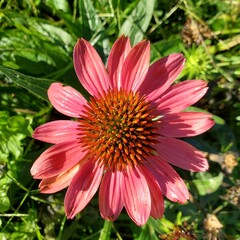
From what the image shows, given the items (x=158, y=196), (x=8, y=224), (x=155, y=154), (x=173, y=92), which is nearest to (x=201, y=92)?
(x=173, y=92)

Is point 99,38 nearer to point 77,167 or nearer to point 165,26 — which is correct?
point 165,26

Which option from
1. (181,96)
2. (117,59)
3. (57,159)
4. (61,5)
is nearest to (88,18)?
(61,5)

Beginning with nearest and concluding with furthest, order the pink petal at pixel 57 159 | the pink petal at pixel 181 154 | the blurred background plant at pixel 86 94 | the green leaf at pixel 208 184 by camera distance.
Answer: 1. the pink petal at pixel 57 159
2. the pink petal at pixel 181 154
3. the blurred background plant at pixel 86 94
4. the green leaf at pixel 208 184

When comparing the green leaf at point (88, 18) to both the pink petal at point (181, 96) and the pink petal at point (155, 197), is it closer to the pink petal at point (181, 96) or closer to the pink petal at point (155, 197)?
the pink petal at point (181, 96)

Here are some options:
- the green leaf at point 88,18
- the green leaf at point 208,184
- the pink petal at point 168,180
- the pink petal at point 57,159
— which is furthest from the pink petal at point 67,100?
the green leaf at point 208,184

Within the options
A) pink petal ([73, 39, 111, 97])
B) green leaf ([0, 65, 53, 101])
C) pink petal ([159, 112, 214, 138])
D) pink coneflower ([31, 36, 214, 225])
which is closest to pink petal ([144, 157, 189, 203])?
pink coneflower ([31, 36, 214, 225])

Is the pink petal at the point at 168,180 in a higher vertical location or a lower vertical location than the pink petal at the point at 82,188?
lower

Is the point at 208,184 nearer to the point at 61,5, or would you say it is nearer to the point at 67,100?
the point at 67,100
